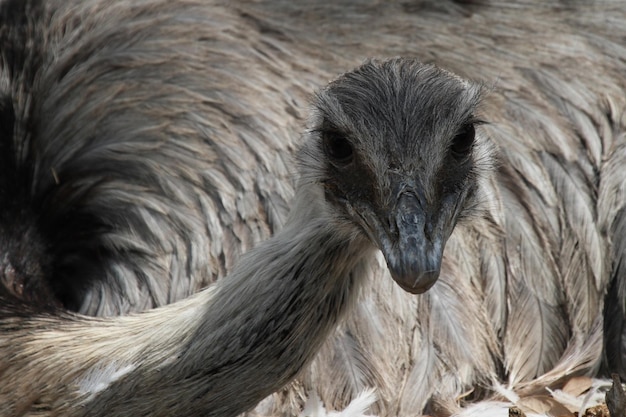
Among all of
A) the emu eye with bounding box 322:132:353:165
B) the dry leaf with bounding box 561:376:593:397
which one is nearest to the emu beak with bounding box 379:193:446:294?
the emu eye with bounding box 322:132:353:165

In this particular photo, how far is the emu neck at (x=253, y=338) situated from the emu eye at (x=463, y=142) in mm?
373

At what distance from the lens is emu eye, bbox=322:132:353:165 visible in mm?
2965

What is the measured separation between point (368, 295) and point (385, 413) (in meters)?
0.44

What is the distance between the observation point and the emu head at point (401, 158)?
271 cm

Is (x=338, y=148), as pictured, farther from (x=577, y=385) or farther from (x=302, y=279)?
(x=577, y=385)

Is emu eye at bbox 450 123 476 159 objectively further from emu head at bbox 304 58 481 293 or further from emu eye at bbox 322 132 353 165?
emu eye at bbox 322 132 353 165

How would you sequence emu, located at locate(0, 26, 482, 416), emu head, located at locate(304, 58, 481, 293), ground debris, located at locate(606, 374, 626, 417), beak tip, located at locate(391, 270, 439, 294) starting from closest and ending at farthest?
beak tip, located at locate(391, 270, 439, 294) < emu head, located at locate(304, 58, 481, 293) < emu, located at locate(0, 26, 482, 416) < ground debris, located at locate(606, 374, 626, 417)

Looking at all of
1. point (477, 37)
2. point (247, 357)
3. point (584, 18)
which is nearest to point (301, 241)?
point (247, 357)

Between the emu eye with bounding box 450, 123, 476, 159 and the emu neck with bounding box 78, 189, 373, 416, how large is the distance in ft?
1.22

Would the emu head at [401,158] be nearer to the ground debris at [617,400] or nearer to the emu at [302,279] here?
the emu at [302,279]

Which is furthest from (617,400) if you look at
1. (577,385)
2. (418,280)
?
(418,280)

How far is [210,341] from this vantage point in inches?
121

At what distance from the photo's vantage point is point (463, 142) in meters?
3.01

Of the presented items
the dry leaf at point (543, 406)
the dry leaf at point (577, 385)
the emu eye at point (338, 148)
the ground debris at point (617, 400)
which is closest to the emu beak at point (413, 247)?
the emu eye at point (338, 148)
